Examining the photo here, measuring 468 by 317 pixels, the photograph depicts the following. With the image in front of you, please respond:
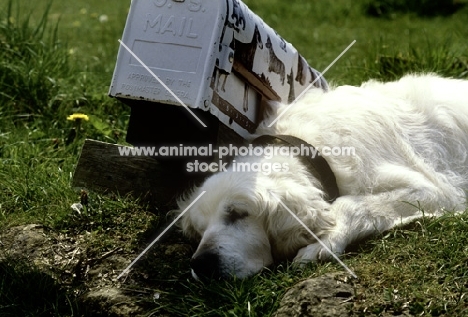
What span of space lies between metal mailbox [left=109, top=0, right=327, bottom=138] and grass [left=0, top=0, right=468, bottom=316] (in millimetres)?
720

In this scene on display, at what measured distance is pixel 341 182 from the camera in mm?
4000

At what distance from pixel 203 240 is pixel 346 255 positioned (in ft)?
2.33

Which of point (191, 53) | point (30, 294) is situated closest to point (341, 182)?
point (191, 53)

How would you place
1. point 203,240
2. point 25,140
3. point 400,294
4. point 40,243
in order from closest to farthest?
point 400,294, point 203,240, point 40,243, point 25,140

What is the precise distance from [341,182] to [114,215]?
4.25 ft

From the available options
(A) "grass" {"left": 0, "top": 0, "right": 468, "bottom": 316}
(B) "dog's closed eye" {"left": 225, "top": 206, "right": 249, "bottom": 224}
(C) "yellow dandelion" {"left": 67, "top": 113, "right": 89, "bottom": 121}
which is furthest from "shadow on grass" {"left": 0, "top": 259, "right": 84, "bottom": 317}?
(C) "yellow dandelion" {"left": 67, "top": 113, "right": 89, "bottom": 121}

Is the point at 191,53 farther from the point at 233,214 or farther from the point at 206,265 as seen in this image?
the point at 206,265

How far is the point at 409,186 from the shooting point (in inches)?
158

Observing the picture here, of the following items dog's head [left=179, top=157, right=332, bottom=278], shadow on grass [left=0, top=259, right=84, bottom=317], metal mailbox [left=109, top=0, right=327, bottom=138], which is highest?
metal mailbox [left=109, top=0, right=327, bottom=138]

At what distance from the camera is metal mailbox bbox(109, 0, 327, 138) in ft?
12.9

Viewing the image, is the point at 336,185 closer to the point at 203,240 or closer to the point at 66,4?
the point at 203,240

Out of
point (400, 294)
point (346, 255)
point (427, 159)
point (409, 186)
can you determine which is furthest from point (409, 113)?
point (400, 294)

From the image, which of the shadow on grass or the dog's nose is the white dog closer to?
the dog's nose

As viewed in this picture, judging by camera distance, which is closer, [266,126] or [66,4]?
[266,126]
